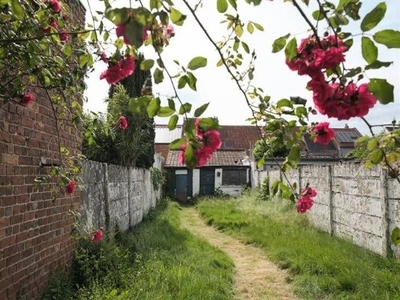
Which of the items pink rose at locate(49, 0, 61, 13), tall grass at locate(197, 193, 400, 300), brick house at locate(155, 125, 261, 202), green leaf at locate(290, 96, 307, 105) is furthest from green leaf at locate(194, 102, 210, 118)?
brick house at locate(155, 125, 261, 202)

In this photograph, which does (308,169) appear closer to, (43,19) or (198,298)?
(198,298)

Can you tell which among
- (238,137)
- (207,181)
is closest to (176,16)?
(207,181)

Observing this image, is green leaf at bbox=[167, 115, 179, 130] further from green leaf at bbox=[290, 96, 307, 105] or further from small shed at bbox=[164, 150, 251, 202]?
small shed at bbox=[164, 150, 251, 202]

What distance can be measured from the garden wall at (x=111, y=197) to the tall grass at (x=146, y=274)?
0.54 metres

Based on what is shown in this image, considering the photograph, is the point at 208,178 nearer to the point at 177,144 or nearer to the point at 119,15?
the point at 177,144

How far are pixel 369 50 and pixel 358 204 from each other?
7354mm

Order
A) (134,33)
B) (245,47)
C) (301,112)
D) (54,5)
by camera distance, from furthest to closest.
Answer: (54,5)
(245,47)
(301,112)
(134,33)

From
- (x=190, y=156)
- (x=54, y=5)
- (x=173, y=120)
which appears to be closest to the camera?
(x=190, y=156)

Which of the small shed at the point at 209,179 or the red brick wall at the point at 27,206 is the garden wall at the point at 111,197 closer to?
the red brick wall at the point at 27,206

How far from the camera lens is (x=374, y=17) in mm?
1126

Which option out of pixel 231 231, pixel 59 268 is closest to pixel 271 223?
pixel 231 231

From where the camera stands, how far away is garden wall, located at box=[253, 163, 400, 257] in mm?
6688

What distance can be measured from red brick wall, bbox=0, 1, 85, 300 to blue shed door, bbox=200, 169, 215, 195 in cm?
2108

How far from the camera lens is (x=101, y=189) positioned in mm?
6844
